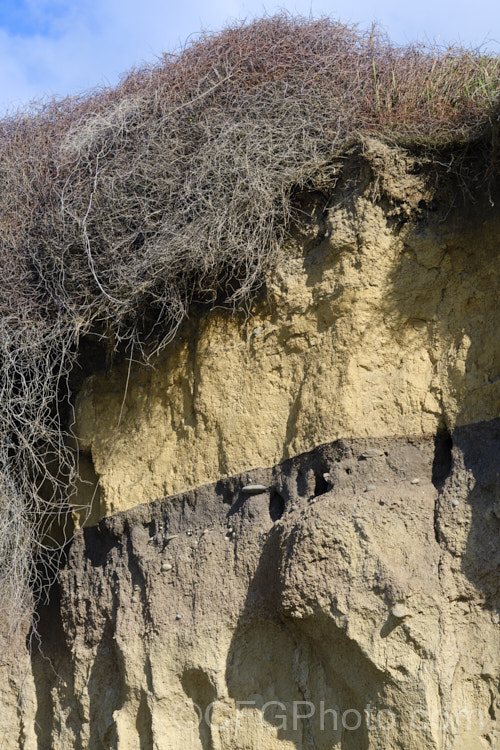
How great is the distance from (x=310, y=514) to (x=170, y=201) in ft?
6.58

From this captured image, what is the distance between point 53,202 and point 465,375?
273 cm

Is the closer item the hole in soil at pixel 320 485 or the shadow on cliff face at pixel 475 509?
the shadow on cliff face at pixel 475 509

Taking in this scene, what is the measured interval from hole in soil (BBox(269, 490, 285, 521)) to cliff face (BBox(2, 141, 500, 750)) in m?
0.01

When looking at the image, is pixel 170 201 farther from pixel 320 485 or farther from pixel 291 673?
pixel 291 673

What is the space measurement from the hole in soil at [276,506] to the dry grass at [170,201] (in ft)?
3.55

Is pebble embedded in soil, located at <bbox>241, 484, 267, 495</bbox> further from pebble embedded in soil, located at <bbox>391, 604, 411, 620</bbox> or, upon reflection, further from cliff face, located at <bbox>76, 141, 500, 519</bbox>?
pebble embedded in soil, located at <bbox>391, 604, 411, 620</bbox>

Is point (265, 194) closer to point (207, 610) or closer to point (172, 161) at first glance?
point (172, 161)

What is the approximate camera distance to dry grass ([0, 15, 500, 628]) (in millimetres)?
4688

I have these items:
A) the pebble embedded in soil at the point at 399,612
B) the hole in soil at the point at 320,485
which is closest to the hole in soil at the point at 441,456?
the hole in soil at the point at 320,485

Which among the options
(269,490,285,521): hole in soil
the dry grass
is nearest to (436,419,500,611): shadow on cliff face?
(269,490,285,521): hole in soil

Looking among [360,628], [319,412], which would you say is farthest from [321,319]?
[360,628]

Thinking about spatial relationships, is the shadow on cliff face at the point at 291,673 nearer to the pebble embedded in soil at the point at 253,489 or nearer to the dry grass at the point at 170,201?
the pebble embedded in soil at the point at 253,489

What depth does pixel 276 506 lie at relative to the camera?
4445 millimetres

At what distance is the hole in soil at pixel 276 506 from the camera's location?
14.5 ft
